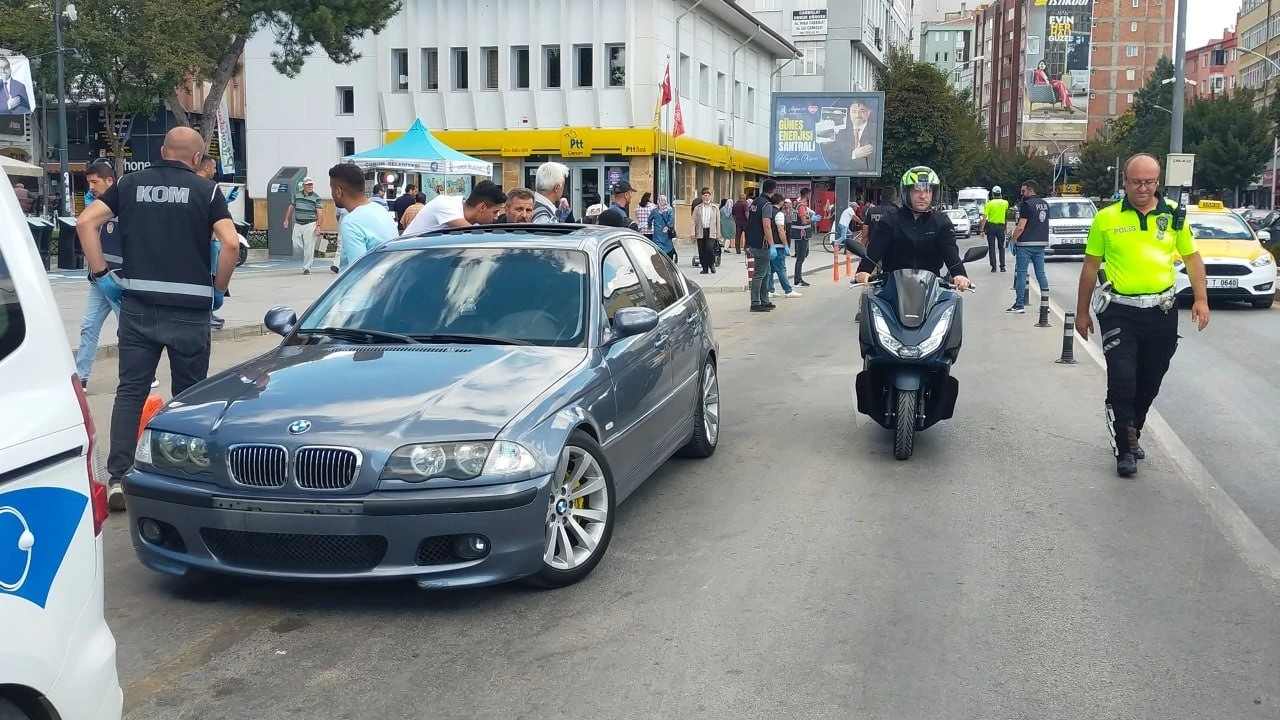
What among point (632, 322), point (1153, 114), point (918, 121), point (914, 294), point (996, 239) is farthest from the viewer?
point (1153, 114)

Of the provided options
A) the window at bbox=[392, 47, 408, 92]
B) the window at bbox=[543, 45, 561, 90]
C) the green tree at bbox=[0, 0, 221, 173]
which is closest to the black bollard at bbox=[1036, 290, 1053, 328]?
the green tree at bbox=[0, 0, 221, 173]

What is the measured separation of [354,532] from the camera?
4629 mm

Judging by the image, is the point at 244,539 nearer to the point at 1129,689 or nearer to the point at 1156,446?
the point at 1129,689

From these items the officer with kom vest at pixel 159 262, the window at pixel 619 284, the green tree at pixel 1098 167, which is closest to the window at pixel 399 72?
the window at pixel 619 284

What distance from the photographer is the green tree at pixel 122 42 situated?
3025cm

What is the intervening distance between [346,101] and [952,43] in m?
132

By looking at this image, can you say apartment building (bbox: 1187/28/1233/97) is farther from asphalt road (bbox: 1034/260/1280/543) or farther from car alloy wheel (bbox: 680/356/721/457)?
car alloy wheel (bbox: 680/356/721/457)

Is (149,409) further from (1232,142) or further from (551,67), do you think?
(1232,142)

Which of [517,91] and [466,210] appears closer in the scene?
[466,210]

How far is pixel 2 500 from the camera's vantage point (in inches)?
101

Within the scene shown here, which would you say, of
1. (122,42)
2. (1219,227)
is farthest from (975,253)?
(122,42)

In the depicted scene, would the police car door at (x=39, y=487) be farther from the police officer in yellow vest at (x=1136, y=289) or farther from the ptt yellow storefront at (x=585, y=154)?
the ptt yellow storefront at (x=585, y=154)

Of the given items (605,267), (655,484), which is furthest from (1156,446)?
(605,267)

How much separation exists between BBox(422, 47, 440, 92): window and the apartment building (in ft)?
359
